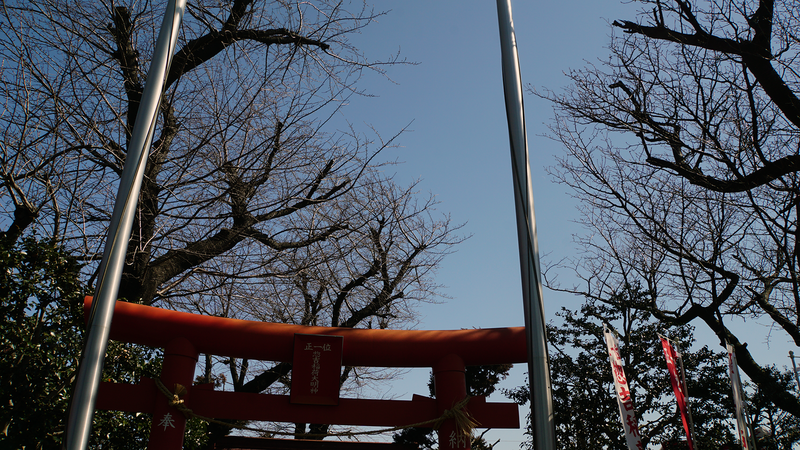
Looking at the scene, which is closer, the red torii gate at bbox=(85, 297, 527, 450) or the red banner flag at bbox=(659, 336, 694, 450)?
the red torii gate at bbox=(85, 297, 527, 450)

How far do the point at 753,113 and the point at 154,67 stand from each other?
6.81 meters

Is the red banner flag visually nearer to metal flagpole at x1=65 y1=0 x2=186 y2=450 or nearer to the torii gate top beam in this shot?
the torii gate top beam

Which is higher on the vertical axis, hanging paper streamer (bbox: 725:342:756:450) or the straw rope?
hanging paper streamer (bbox: 725:342:756:450)

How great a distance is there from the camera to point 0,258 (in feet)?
15.3

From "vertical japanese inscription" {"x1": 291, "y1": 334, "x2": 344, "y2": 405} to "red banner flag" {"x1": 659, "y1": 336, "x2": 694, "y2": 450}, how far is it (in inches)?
263

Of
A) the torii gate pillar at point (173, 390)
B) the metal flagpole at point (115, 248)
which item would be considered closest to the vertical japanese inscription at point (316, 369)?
the torii gate pillar at point (173, 390)

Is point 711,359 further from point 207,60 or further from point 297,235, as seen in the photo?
point 207,60

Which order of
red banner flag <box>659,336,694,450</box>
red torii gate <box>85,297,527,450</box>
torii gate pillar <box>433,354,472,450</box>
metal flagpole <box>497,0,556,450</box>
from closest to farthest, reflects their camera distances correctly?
metal flagpole <box>497,0,556,450</box>
red torii gate <box>85,297,527,450</box>
torii gate pillar <box>433,354,472,450</box>
red banner flag <box>659,336,694,450</box>

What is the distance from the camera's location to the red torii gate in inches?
160

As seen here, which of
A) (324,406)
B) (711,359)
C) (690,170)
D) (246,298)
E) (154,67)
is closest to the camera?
(154,67)

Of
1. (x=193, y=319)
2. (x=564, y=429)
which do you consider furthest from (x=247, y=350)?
(x=564, y=429)

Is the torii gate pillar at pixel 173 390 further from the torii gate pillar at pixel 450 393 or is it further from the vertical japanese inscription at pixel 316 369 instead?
the torii gate pillar at pixel 450 393

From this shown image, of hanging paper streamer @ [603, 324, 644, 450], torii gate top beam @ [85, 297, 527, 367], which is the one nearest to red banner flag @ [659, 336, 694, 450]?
hanging paper streamer @ [603, 324, 644, 450]

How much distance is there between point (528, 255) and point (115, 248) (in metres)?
2.23
